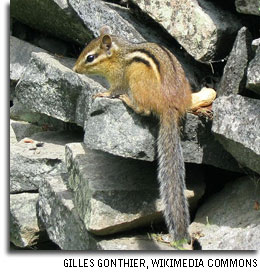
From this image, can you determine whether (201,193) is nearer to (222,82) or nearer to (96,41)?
(222,82)

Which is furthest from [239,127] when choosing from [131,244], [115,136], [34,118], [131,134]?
[34,118]

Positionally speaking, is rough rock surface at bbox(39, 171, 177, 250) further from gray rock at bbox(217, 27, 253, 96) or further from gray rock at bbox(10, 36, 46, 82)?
gray rock at bbox(10, 36, 46, 82)

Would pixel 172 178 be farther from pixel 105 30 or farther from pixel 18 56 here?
pixel 18 56

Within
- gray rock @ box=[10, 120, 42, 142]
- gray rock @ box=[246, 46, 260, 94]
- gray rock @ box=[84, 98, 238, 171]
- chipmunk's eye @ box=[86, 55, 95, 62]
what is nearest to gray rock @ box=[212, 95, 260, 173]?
gray rock @ box=[246, 46, 260, 94]

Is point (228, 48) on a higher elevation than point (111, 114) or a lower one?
higher

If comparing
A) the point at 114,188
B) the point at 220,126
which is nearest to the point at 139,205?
the point at 114,188

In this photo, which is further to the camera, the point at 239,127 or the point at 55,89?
the point at 55,89
